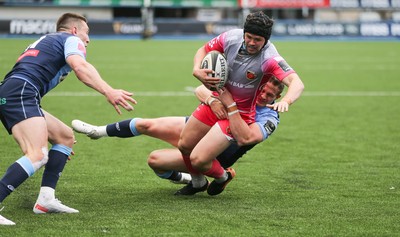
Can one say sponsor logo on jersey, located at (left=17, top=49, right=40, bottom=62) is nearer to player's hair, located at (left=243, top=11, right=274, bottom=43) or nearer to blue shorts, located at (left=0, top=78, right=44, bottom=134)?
blue shorts, located at (left=0, top=78, right=44, bottom=134)

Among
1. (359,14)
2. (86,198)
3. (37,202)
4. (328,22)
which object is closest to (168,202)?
(86,198)

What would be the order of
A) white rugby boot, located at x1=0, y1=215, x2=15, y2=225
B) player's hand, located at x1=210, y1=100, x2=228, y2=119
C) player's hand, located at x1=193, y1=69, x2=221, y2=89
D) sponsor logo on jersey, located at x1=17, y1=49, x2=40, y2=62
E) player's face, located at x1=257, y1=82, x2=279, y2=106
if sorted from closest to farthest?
white rugby boot, located at x1=0, y1=215, x2=15, y2=225
sponsor logo on jersey, located at x1=17, y1=49, x2=40, y2=62
player's hand, located at x1=193, y1=69, x2=221, y2=89
player's hand, located at x1=210, y1=100, x2=228, y2=119
player's face, located at x1=257, y1=82, x2=279, y2=106

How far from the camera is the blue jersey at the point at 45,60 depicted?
621cm

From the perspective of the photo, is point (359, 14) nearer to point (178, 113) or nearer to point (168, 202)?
point (178, 113)

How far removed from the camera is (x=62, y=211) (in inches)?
245

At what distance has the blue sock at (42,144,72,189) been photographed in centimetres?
635

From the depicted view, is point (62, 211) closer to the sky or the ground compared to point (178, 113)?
closer to the sky

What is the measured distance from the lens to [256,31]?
6.62 m

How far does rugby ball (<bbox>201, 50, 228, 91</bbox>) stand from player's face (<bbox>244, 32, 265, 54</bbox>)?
0.88 ft

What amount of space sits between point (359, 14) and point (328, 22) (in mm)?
8066

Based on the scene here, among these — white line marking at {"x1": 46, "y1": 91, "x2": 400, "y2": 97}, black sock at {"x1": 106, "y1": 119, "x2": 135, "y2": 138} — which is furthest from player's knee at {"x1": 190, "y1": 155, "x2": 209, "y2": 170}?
white line marking at {"x1": 46, "y1": 91, "x2": 400, "y2": 97}

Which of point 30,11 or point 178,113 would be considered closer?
point 178,113

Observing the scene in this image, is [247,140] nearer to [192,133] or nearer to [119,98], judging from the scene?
[192,133]

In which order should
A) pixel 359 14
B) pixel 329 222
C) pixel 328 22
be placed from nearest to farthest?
pixel 329 222, pixel 328 22, pixel 359 14
